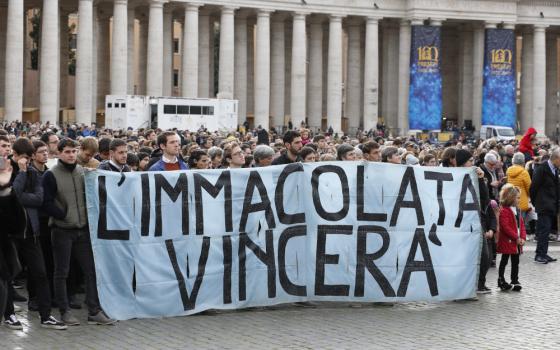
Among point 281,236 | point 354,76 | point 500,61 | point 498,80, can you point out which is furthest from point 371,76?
point 281,236

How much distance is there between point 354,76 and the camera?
86062 mm

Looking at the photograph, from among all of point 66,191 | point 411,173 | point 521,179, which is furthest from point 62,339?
point 521,179

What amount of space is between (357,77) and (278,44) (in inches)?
281

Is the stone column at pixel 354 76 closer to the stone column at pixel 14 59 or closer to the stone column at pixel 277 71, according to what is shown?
the stone column at pixel 277 71

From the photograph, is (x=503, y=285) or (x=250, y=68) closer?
(x=503, y=285)

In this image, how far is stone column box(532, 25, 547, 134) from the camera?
8531cm

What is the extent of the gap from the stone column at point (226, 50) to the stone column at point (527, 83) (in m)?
26.5

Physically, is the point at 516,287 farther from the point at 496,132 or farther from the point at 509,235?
the point at 496,132

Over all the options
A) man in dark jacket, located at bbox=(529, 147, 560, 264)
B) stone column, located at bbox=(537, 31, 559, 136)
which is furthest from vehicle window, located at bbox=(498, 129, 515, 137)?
man in dark jacket, located at bbox=(529, 147, 560, 264)

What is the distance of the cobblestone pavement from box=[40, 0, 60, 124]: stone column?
52567 mm

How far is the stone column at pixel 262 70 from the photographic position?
77.6 metres

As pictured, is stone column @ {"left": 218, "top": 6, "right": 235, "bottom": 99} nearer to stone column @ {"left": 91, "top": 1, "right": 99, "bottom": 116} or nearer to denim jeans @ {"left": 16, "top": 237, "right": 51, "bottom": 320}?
stone column @ {"left": 91, "top": 1, "right": 99, "bottom": 116}

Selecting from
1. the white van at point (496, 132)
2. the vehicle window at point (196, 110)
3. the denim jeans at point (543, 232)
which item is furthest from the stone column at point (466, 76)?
the denim jeans at point (543, 232)

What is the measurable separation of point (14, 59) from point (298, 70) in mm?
21903
